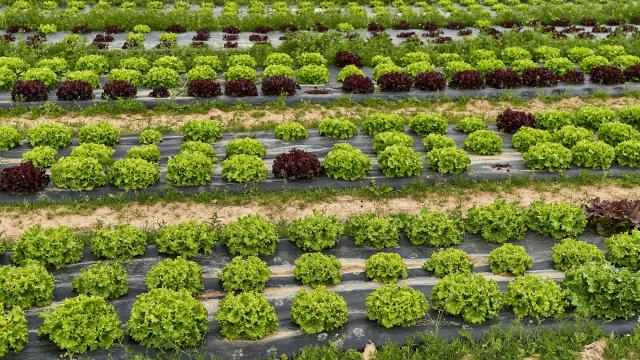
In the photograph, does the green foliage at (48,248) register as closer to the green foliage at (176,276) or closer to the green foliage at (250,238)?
the green foliage at (176,276)

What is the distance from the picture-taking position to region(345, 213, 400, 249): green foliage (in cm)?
1227

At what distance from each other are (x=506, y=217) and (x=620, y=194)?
407cm

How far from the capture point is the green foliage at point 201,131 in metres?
16.5

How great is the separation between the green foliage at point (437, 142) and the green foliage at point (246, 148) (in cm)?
415

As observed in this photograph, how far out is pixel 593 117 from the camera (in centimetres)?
1786

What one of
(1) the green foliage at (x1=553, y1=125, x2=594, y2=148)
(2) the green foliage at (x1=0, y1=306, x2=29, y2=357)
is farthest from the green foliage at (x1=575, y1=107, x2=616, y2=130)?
(2) the green foliage at (x1=0, y1=306, x2=29, y2=357)

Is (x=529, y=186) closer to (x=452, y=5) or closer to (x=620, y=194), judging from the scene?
(x=620, y=194)

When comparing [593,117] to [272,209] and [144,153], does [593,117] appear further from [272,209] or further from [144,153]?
[144,153]

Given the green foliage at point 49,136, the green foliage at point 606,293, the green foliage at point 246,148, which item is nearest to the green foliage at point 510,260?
the green foliage at point 606,293

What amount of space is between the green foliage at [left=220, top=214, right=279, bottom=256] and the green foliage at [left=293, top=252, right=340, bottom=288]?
894 millimetres

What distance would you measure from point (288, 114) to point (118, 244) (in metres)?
8.02

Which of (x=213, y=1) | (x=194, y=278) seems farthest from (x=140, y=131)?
(x=213, y=1)

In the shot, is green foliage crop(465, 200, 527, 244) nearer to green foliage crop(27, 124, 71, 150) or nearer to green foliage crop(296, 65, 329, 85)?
green foliage crop(296, 65, 329, 85)

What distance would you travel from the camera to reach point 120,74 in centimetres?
1989
